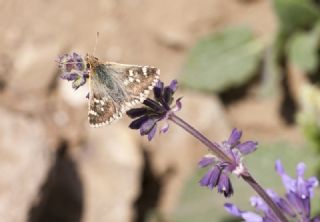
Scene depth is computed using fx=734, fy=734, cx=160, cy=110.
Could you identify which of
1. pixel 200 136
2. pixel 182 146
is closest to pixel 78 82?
pixel 200 136

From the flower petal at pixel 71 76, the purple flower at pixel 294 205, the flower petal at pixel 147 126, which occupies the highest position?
the flower petal at pixel 71 76

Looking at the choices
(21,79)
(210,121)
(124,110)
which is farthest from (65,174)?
(124,110)

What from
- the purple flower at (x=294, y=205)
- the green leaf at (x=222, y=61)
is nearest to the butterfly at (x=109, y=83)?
the purple flower at (x=294, y=205)

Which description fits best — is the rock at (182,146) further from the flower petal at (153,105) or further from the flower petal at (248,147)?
the flower petal at (153,105)

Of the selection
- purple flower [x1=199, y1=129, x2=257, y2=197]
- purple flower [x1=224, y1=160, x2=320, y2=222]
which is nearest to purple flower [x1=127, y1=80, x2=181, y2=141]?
purple flower [x1=199, y1=129, x2=257, y2=197]

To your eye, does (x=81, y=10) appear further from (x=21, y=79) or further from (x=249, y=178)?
(x=249, y=178)

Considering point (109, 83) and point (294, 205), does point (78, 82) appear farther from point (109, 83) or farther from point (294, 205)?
point (294, 205)

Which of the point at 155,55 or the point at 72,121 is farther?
the point at 155,55
